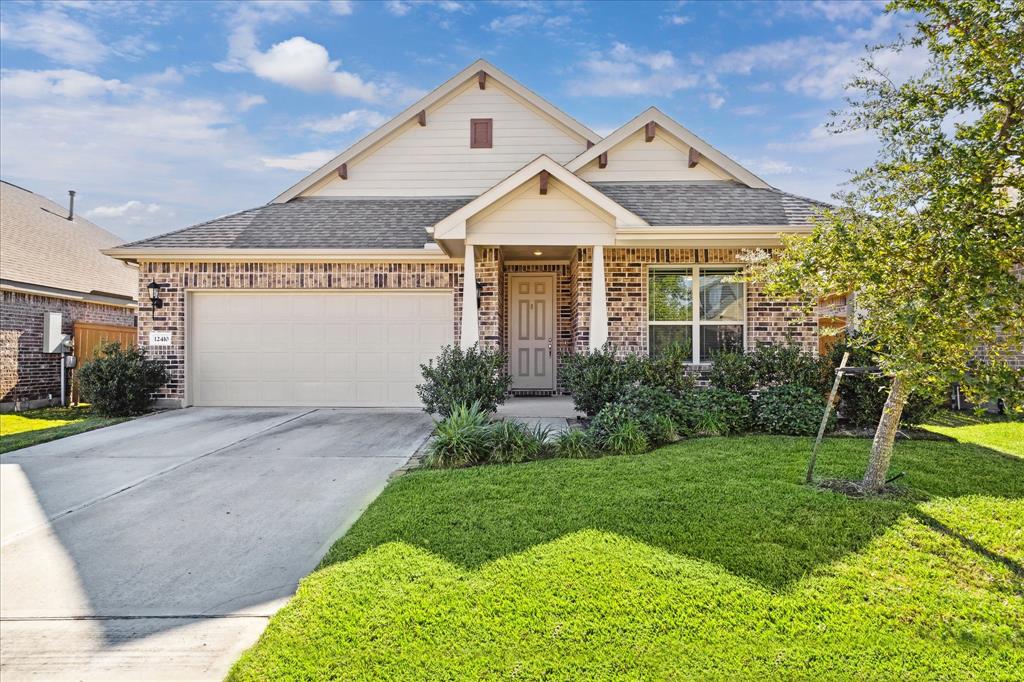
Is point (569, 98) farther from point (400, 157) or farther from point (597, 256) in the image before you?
point (597, 256)

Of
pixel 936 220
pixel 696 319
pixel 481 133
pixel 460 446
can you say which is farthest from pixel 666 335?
pixel 481 133

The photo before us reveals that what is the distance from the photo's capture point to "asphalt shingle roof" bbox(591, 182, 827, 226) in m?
9.14

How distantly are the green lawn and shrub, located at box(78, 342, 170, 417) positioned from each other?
749 centimetres

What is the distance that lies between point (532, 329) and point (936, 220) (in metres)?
8.44

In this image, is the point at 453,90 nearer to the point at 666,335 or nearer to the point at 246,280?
the point at 246,280

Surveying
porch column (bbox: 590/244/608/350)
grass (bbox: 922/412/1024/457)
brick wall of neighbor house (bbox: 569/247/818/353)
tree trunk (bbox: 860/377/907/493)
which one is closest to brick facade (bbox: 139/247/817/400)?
brick wall of neighbor house (bbox: 569/247/818/353)

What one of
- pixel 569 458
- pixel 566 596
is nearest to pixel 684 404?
pixel 569 458

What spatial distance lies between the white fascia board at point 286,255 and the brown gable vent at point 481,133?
11.2ft

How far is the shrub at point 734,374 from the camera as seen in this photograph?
7.96 metres

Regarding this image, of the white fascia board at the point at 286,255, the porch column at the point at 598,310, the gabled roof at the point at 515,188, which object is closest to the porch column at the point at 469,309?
the gabled roof at the point at 515,188

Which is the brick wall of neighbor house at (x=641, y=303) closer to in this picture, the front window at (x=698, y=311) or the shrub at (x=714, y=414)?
the front window at (x=698, y=311)

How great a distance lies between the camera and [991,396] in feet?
10.6

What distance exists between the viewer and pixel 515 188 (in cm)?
853

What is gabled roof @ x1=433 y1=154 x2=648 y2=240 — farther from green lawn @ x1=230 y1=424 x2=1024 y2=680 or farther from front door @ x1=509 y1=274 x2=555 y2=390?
green lawn @ x1=230 y1=424 x2=1024 y2=680
